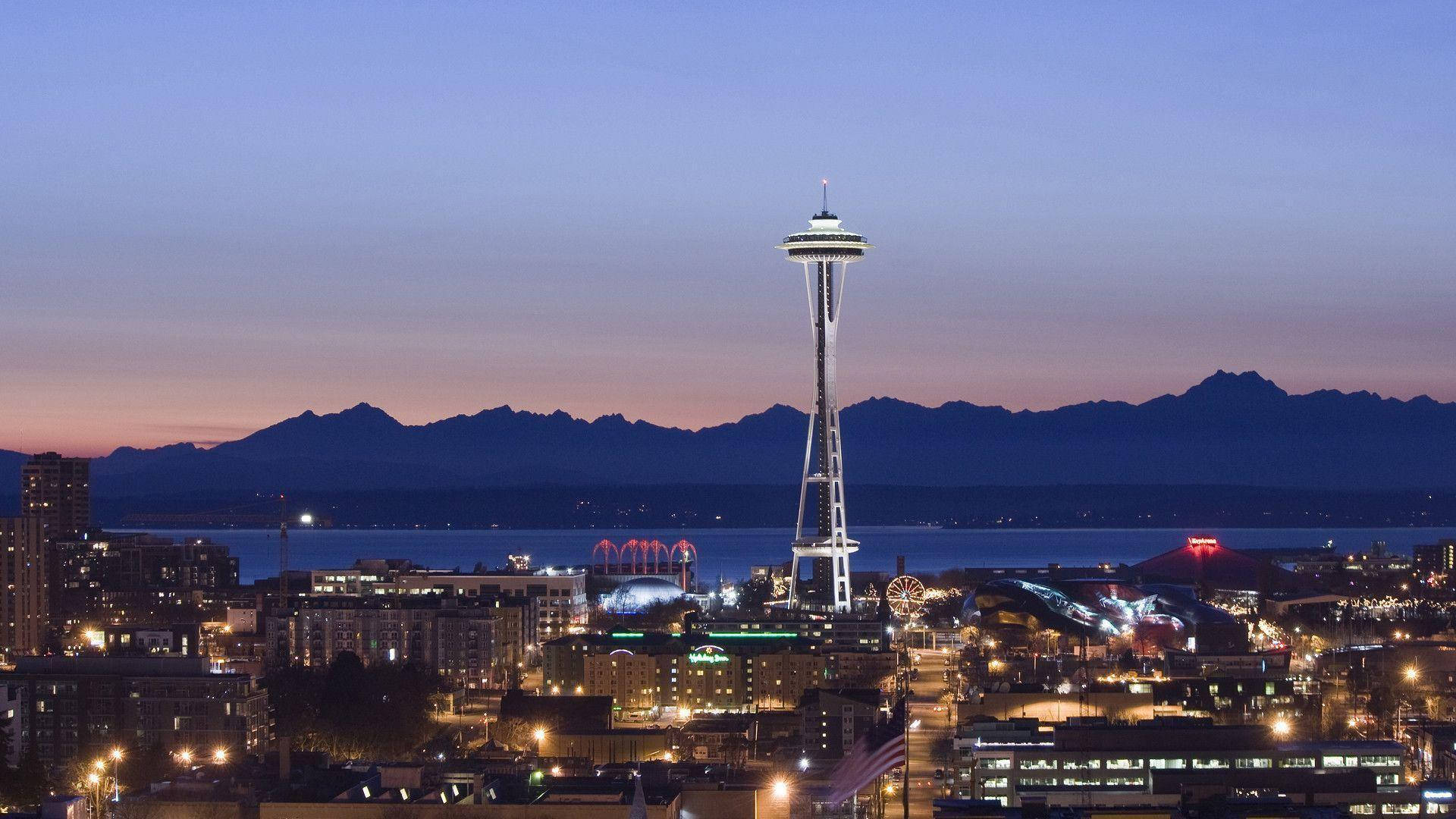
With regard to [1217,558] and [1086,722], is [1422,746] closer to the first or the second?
[1086,722]

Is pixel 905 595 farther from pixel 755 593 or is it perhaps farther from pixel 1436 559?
pixel 1436 559

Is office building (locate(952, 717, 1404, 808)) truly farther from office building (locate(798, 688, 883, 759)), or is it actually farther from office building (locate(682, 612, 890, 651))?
office building (locate(682, 612, 890, 651))

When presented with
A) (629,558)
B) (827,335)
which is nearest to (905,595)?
(827,335)

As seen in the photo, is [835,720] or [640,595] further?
[640,595]

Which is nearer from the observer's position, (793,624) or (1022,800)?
(1022,800)

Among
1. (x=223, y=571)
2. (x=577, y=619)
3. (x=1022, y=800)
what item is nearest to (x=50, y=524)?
(x=223, y=571)

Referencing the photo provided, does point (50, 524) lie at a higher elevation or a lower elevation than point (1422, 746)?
higher

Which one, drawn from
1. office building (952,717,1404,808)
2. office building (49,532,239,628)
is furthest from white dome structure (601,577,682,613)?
office building (952,717,1404,808)
